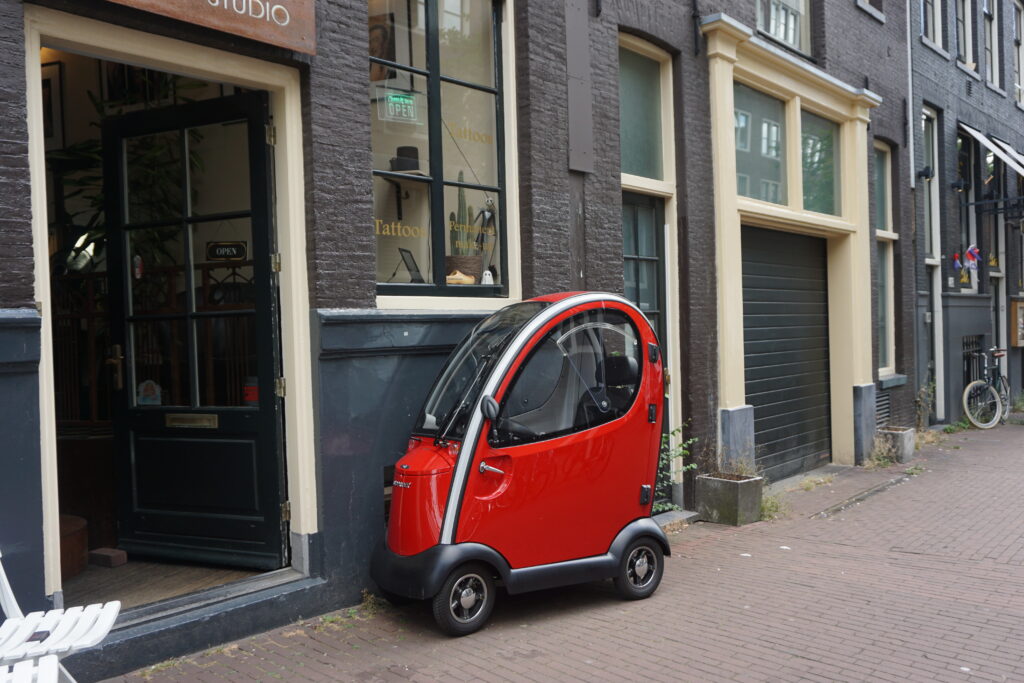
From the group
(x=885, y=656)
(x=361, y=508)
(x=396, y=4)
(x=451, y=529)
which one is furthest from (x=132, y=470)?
(x=885, y=656)

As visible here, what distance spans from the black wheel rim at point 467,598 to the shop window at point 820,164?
790 cm

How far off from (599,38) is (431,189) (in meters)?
2.41

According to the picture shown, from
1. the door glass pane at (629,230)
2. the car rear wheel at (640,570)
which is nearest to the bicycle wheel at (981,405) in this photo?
the door glass pane at (629,230)

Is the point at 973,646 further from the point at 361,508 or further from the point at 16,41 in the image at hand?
the point at 16,41

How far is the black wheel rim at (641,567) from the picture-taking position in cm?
602

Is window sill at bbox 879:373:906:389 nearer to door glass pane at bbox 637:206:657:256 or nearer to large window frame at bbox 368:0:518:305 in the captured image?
door glass pane at bbox 637:206:657:256

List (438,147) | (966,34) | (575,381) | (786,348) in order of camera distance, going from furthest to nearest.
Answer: (966,34) < (786,348) < (438,147) < (575,381)

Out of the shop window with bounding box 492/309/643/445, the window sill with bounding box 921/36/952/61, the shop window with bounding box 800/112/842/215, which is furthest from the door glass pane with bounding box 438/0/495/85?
the window sill with bounding box 921/36/952/61

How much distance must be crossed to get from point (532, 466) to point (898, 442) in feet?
27.4

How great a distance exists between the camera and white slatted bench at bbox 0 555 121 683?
331cm

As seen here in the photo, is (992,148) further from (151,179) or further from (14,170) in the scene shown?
(14,170)

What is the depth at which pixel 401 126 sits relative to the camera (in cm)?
661

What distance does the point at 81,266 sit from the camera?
25.2 feet

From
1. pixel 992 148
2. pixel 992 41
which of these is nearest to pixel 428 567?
pixel 992 148
